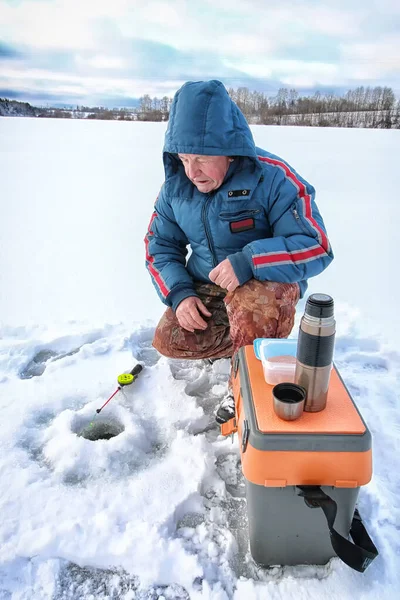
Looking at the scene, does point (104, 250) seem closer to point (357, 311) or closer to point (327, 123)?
point (357, 311)

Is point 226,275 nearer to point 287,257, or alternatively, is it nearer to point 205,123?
point 287,257

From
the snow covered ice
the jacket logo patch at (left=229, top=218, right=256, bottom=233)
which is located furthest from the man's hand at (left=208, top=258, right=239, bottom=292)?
the snow covered ice

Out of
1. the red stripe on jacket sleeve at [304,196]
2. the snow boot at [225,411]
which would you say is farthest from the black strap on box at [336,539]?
the red stripe on jacket sleeve at [304,196]

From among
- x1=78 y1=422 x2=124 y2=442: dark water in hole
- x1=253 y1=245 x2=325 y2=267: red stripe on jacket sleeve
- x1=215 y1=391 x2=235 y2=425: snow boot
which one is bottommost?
x1=78 y1=422 x2=124 y2=442: dark water in hole

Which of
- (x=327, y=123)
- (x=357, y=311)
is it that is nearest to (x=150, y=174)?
(x=357, y=311)

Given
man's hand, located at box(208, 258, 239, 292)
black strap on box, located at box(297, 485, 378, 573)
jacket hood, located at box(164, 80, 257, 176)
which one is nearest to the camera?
black strap on box, located at box(297, 485, 378, 573)

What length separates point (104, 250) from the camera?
157 inches

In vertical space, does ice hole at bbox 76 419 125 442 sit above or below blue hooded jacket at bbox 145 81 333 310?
below

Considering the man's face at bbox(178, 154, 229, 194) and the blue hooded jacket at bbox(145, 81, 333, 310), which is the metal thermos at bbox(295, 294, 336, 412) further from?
the man's face at bbox(178, 154, 229, 194)

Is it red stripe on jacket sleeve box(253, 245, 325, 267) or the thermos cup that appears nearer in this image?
the thermos cup

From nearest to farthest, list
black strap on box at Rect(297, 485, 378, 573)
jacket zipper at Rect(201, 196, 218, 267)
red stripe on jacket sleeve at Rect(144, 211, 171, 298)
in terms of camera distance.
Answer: black strap on box at Rect(297, 485, 378, 573), jacket zipper at Rect(201, 196, 218, 267), red stripe on jacket sleeve at Rect(144, 211, 171, 298)

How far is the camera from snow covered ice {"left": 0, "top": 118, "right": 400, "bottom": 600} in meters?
1.20

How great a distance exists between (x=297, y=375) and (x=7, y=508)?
100 centimetres

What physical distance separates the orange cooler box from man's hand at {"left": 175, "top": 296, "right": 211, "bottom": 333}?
27.7 inches
